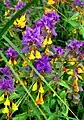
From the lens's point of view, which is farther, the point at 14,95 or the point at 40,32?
the point at 40,32

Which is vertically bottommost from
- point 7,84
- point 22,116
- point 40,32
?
point 22,116

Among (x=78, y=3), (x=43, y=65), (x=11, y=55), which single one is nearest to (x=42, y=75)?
(x=43, y=65)

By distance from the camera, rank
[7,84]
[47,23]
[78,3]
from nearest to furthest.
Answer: [7,84]
[47,23]
[78,3]

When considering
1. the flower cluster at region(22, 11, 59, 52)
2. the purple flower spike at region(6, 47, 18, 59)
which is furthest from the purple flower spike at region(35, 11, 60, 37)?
the purple flower spike at region(6, 47, 18, 59)

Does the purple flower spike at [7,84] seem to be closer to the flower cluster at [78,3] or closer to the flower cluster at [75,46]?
the flower cluster at [75,46]

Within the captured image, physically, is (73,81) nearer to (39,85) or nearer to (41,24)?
(39,85)

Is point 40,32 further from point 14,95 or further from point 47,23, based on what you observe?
point 14,95

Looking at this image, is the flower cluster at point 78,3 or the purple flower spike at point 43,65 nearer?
the purple flower spike at point 43,65

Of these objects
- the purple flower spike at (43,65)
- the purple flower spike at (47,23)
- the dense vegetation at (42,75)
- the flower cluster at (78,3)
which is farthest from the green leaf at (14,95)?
the flower cluster at (78,3)
